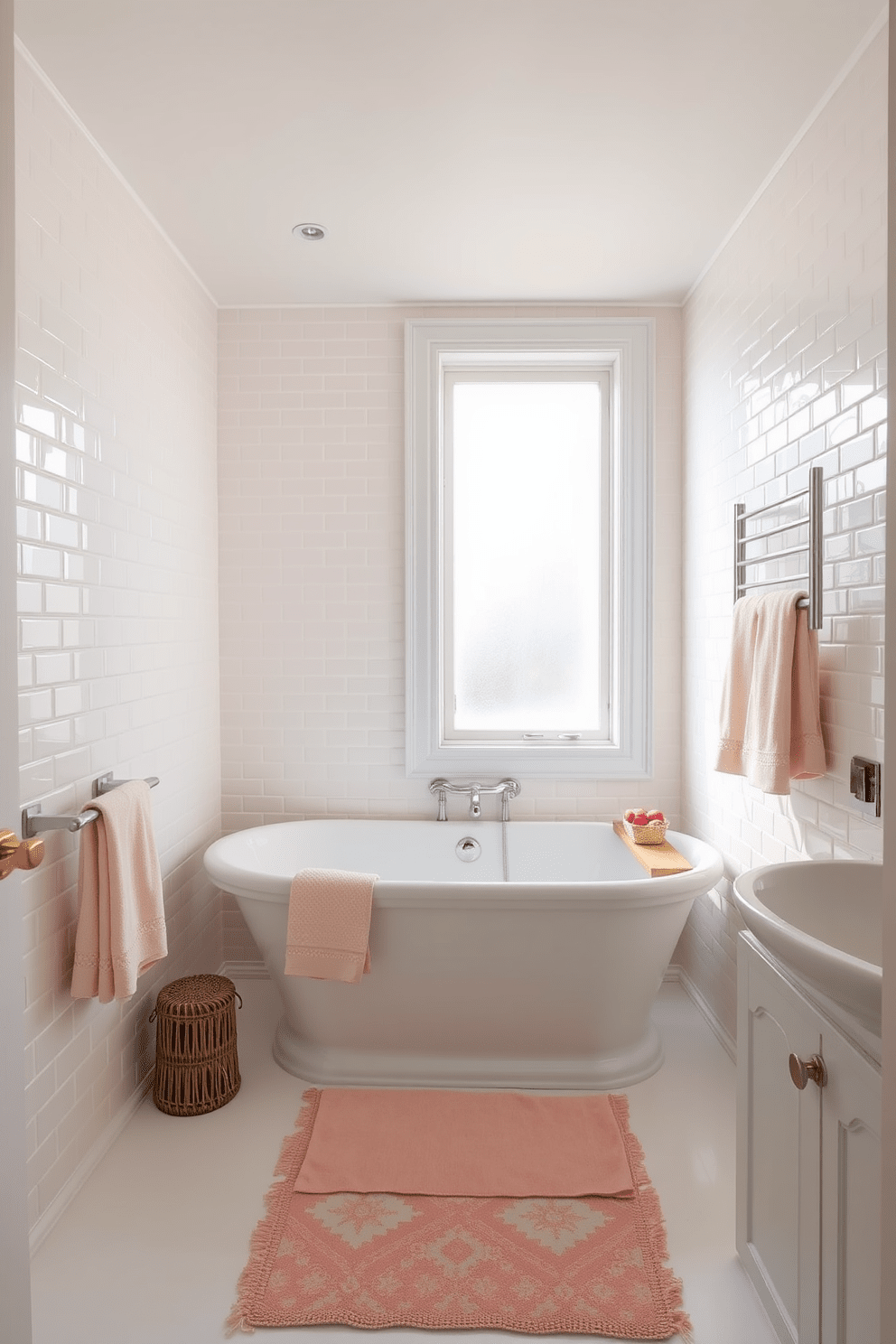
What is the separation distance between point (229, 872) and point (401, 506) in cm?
167

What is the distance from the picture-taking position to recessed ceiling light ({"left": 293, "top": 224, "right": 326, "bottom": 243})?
109 inches

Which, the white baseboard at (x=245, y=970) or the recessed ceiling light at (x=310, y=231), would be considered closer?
the recessed ceiling light at (x=310, y=231)

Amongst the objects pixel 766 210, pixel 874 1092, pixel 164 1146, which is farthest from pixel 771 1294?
pixel 766 210

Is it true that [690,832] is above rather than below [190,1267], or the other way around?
above

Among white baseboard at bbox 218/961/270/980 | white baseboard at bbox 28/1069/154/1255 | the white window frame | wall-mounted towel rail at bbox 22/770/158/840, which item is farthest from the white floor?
the white window frame

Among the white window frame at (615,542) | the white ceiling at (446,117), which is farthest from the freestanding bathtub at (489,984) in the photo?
the white ceiling at (446,117)

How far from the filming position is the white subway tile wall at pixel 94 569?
2.00 m

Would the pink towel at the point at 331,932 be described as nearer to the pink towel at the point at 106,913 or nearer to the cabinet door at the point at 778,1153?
the pink towel at the point at 106,913

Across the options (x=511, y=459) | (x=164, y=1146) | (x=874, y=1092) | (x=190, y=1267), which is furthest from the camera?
(x=511, y=459)

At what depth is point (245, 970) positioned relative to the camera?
11.5 ft

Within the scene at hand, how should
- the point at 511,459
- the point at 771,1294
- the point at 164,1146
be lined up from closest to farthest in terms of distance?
1. the point at 771,1294
2. the point at 164,1146
3. the point at 511,459

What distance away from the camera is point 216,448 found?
11.5 feet

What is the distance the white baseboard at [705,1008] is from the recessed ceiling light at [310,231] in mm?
2965

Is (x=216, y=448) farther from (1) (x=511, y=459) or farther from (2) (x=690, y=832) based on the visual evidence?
(2) (x=690, y=832)
